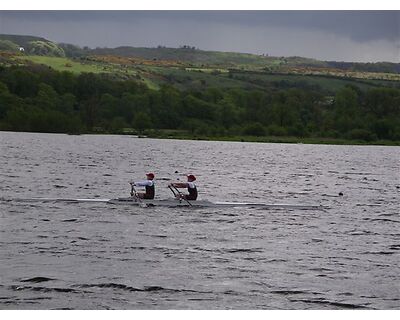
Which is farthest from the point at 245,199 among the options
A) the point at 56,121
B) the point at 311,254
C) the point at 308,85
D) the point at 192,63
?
the point at 308,85

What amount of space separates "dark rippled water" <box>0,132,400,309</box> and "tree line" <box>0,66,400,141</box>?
121 feet

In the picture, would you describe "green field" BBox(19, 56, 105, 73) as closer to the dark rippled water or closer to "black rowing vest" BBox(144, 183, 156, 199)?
the dark rippled water

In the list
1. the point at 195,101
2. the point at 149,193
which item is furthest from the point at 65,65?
the point at 149,193

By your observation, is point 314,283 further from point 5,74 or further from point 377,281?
point 5,74

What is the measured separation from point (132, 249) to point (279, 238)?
576cm

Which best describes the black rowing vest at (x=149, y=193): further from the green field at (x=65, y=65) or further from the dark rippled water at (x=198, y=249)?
the green field at (x=65, y=65)

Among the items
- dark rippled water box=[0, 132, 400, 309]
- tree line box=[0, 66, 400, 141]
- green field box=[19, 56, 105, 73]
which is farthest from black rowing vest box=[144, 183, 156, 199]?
tree line box=[0, 66, 400, 141]

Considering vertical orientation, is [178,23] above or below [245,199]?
above

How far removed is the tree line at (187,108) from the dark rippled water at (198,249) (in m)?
36.9

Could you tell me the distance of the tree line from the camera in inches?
3420

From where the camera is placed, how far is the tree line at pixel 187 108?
86875mm

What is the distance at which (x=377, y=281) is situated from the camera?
19094 mm

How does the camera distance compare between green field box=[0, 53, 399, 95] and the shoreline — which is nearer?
green field box=[0, 53, 399, 95]

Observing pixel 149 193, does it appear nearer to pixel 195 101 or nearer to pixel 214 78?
pixel 195 101
